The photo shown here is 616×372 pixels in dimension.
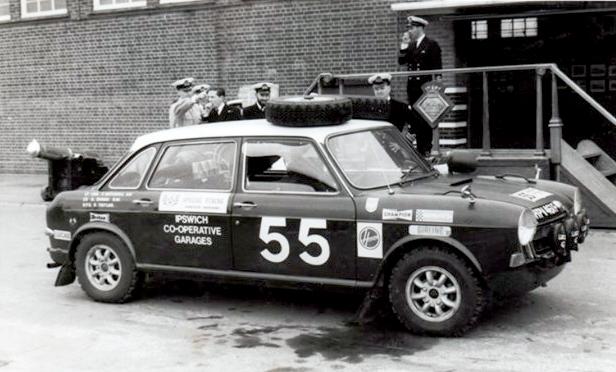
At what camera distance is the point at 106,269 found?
7.61 metres

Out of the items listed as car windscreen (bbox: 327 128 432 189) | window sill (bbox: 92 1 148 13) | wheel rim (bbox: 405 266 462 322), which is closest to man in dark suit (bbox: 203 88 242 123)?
car windscreen (bbox: 327 128 432 189)

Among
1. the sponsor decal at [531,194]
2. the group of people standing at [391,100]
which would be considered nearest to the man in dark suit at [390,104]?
the group of people standing at [391,100]

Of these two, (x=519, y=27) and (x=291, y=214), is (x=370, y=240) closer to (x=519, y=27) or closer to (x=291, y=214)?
(x=291, y=214)

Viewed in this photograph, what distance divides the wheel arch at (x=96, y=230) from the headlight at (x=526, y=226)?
10.9ft

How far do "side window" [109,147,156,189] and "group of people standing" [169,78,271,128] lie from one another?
9.73 feet

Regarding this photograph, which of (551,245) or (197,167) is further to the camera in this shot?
(197,167)

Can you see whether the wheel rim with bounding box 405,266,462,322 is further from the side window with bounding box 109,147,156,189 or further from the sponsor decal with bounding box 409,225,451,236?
the side window with bounding box 109,147,156,189

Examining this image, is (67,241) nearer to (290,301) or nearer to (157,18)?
(290,301)

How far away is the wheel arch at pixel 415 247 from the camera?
6121mm

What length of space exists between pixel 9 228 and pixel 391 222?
7.57 meters

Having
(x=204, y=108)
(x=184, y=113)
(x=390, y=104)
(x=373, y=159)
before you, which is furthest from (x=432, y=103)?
(x=373, y=159)

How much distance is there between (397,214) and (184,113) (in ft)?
18.2

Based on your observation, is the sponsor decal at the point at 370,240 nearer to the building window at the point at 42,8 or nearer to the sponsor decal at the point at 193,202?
the sponsor decal at the point at 193,202

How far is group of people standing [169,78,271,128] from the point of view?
412 inches
